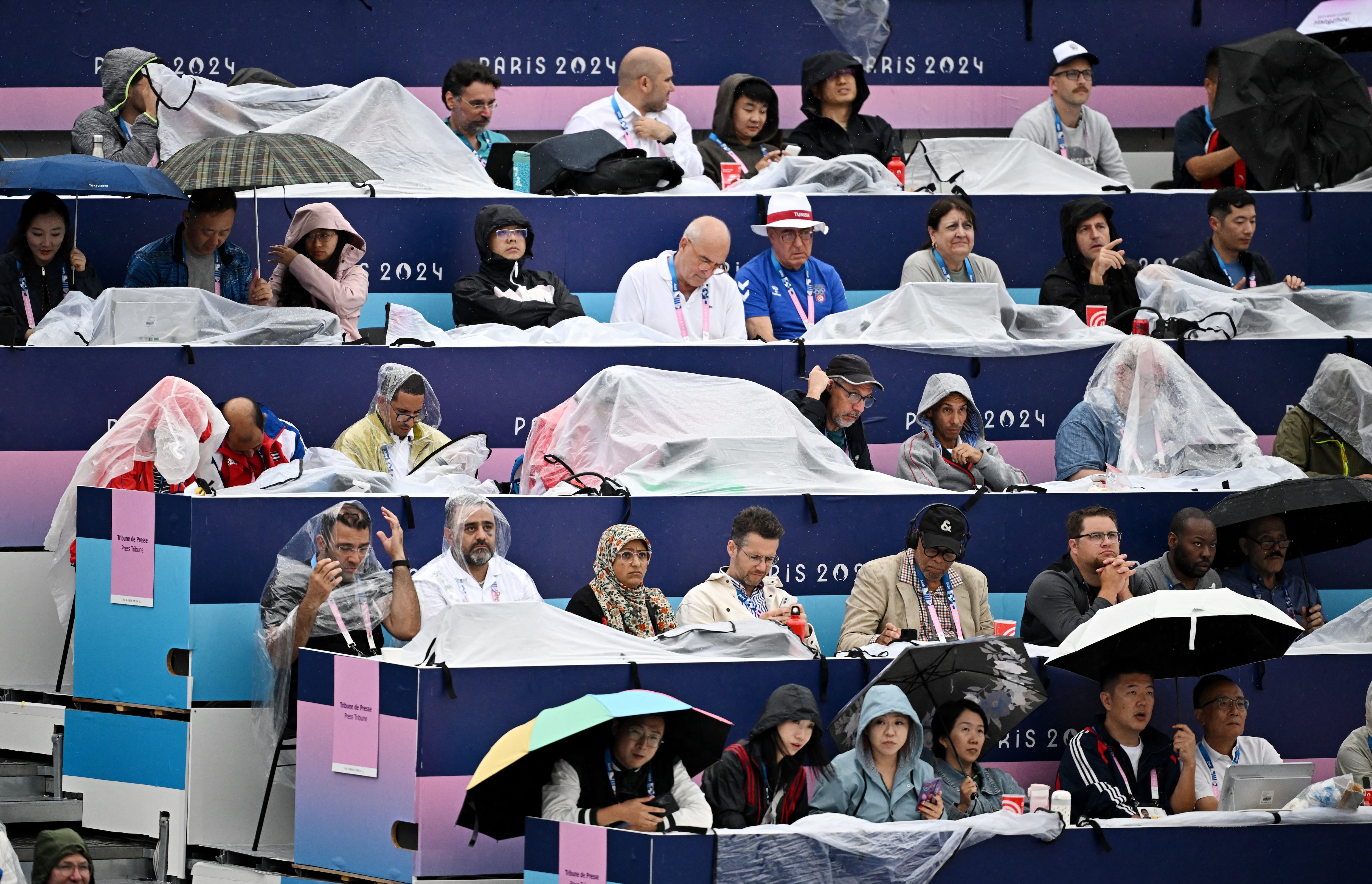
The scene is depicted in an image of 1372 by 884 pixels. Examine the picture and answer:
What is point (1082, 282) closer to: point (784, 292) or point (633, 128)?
point (784, 292)

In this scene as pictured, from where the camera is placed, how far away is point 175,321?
9023 mm

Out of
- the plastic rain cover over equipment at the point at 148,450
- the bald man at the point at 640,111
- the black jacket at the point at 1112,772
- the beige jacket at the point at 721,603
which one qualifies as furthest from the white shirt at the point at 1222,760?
the bald man at the point at 640,111

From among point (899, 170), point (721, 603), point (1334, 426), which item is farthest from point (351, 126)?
point (1334, 426)

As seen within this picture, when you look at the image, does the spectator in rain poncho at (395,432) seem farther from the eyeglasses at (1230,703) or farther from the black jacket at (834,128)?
the black jacket at (834,128)

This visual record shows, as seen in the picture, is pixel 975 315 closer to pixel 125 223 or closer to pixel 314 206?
pixel 314 206

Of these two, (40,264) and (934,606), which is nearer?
(934,606)

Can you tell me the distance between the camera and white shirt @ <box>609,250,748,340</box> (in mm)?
9680

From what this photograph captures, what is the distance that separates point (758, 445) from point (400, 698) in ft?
8.05

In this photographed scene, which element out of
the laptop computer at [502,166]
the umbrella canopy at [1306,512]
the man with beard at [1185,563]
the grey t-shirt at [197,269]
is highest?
the laptop computer at [502,166]

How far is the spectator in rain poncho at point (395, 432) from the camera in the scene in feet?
27.4

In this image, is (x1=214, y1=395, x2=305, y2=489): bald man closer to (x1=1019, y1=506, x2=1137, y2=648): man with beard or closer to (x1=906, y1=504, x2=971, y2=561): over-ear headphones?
(x1=906, y1=504, x2=971, y2=561): over-ear headphones

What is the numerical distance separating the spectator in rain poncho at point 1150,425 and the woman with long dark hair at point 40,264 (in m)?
4.87

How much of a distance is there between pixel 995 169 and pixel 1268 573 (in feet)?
12.6

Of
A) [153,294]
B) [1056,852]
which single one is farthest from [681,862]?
[153,294]
